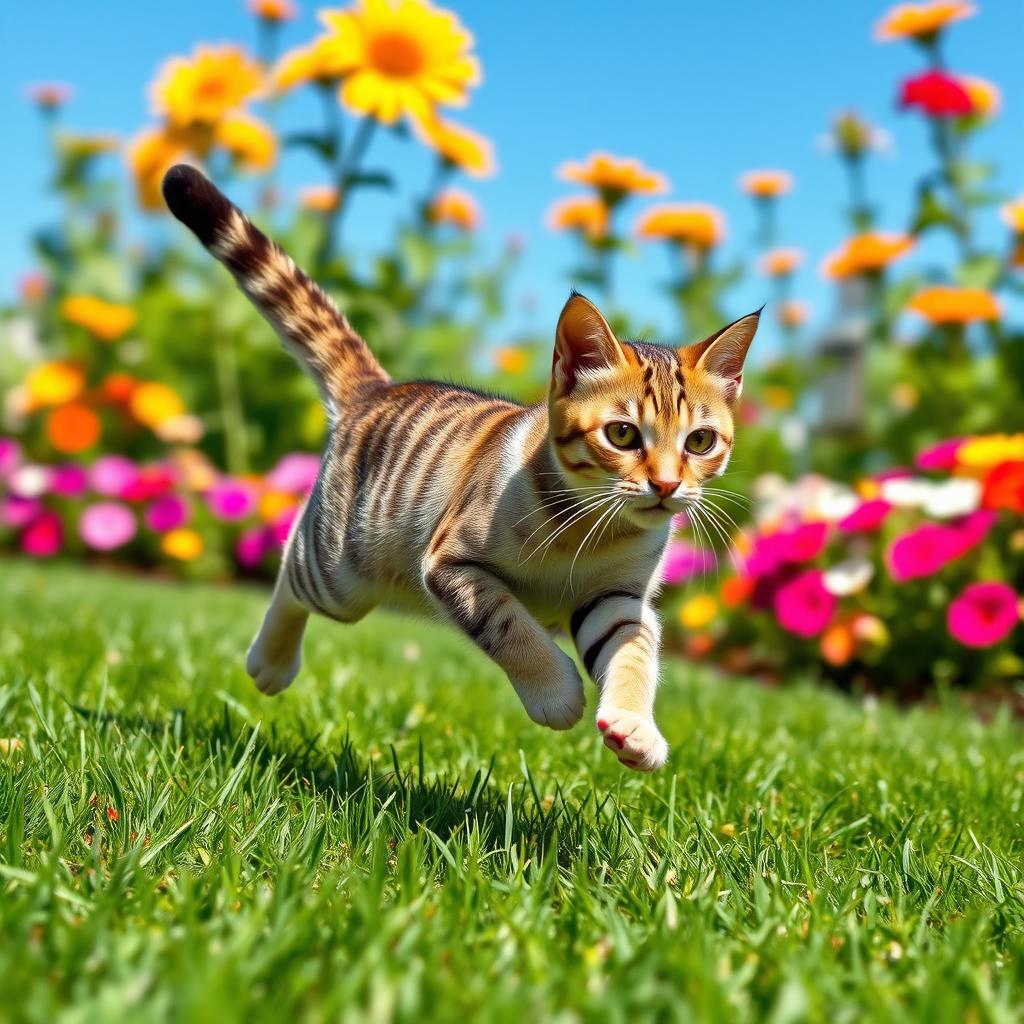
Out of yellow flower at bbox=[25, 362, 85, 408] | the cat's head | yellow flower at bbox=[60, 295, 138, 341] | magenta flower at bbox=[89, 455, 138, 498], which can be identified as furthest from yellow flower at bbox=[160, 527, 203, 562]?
the cat's head

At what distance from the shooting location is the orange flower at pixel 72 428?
26.2 feet

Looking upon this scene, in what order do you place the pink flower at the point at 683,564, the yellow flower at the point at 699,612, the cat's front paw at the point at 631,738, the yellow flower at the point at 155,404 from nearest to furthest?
the cat's front paw at the point at 631,738, the yellow flower at the point at 699,612, the pink flower at the point at 683,564, the yellow flower at the point at 155,404

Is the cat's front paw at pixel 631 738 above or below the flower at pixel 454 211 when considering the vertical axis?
Answer: below

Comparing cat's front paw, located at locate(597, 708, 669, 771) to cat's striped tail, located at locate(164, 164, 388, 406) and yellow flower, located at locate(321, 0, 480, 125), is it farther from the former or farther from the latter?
yellow flower, located at locate(321, 0, 480, 125)

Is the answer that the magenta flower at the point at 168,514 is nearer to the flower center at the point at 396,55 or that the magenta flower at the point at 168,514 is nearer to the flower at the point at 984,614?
the flower center at the point at 396,55

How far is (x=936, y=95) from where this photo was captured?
19.6 ft

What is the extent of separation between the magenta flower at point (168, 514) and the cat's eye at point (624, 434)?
5993 millimetres

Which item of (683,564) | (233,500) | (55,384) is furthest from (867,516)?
(55,384)

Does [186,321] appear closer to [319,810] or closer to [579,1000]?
[319,810]

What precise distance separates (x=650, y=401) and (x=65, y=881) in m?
1.20

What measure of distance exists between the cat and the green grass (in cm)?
27

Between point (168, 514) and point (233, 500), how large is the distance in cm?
57

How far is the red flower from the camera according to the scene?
5.96 meters

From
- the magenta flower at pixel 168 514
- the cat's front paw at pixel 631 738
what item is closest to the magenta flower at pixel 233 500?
the magenta flower at pixel 168 514
